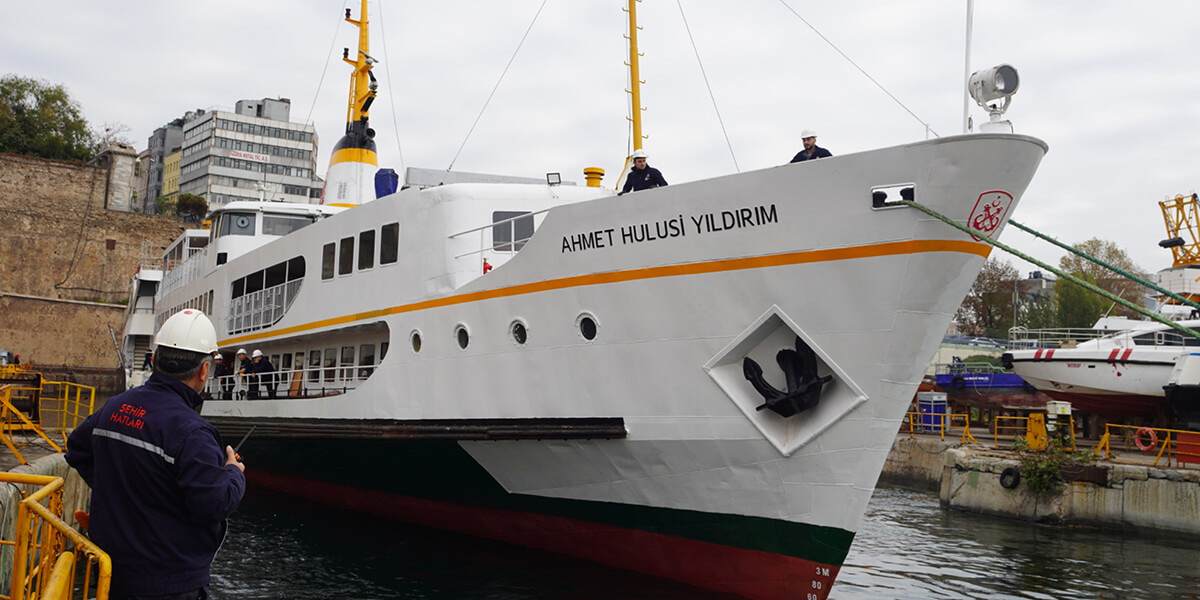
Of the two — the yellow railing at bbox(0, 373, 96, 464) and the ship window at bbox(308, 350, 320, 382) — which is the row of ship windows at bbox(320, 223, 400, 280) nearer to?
the ship window at bbox(308, 350, 320, 382)

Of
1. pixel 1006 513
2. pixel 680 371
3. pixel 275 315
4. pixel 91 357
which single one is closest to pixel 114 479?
Answer: pixel 680 371

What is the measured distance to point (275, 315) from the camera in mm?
13750

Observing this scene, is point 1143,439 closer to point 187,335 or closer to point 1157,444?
point 1157,444

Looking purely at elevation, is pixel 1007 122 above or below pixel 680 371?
above

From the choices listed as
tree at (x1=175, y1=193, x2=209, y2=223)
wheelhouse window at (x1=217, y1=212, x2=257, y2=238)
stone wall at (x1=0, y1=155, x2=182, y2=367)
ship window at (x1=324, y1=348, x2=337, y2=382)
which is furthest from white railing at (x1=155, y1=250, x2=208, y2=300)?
tree at (x1=175, y1=193, x2=209, y2=223)

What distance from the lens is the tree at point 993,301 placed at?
2131 inches

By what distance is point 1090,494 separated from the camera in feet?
48.9

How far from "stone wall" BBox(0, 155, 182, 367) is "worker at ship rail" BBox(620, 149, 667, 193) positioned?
4061 centimetres

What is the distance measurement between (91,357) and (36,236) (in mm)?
8877

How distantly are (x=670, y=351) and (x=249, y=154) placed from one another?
73.1 meters

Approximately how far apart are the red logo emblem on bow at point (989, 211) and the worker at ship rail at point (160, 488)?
5.86 meters

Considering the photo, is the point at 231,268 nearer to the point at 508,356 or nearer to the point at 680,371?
the point at 508,356

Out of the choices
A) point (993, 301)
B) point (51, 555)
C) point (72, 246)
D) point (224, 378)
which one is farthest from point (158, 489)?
point (993, 301)

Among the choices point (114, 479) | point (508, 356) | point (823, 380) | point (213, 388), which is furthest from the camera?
point (213, 388)
